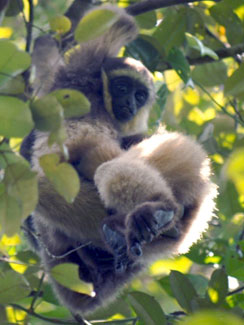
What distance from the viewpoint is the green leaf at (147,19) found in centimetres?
468

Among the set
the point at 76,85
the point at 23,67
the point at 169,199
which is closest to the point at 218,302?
the point at 169,199

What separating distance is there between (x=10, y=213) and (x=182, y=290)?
133 cm

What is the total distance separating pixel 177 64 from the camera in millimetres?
4566

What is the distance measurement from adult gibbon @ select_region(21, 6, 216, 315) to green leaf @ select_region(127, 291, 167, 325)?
8.1 inches

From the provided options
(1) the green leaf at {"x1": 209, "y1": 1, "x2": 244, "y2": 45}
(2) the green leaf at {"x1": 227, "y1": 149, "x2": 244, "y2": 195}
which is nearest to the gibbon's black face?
(1) the green leaf at {"x1": 209, "y1": 1, "x2": 244, "y2": 45}

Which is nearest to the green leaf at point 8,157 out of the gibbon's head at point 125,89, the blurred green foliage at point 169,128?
the blurred green foliage at point 169,128

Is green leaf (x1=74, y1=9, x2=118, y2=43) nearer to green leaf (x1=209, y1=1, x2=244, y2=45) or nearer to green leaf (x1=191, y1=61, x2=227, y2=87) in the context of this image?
green leaf (x1=209, y1=1, x2=244, y2=45)

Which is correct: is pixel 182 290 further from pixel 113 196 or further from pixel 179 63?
pixel 179 63

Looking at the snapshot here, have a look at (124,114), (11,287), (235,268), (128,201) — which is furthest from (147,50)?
(11,287)

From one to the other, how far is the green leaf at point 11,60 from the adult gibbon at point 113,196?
103 centimetres

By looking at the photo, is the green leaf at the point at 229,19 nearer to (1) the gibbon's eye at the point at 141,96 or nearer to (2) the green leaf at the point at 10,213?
(1) the gibbon's eye at the point at 141,96

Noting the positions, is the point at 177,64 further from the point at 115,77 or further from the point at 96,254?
the point at 96,254

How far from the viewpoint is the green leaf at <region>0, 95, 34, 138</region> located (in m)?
2.35

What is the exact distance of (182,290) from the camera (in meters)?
3.28
